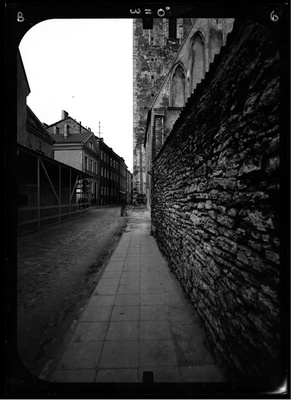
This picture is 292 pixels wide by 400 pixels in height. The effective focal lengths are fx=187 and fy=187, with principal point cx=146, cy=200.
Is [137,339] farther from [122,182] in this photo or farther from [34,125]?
[122,182]

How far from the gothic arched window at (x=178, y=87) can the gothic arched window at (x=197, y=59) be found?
1.02m

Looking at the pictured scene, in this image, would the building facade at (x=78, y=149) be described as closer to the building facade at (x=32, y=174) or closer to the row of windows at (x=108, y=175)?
the row of windows at (x=108, y=175)

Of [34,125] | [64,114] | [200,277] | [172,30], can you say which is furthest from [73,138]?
[200,277]

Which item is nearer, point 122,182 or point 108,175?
point 108,175

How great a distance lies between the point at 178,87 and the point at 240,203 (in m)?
11.9

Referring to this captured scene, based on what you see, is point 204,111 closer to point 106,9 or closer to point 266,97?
point 266,97

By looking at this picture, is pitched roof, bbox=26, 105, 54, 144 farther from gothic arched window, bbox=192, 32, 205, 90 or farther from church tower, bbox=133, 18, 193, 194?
church tower, bbox=133, 18, 193, 194

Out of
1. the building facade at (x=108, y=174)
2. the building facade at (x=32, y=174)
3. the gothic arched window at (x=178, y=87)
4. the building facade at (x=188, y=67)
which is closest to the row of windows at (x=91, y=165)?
the building facade at (x=108, y=174)

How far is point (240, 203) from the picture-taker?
1618mm

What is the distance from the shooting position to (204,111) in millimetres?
2449

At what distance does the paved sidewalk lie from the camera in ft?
5.66

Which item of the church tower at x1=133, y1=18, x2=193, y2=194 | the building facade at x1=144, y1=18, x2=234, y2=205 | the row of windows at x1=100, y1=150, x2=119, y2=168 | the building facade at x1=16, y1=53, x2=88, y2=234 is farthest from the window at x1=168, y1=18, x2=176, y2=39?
the building facade at x1=16, y1=53, x2=88, y2=234

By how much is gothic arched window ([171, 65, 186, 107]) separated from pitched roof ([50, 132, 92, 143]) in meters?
14.7

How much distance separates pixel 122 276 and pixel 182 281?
4.30ft
